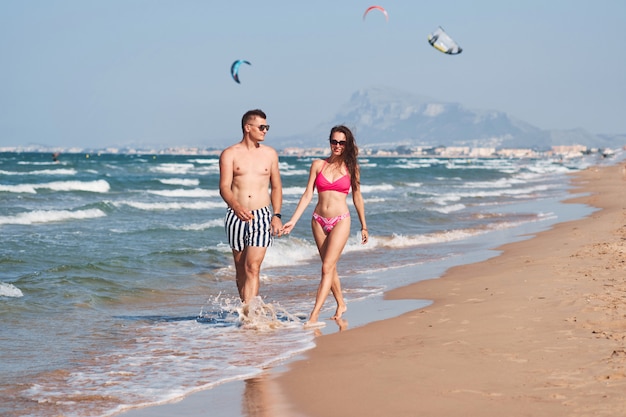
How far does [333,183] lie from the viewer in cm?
748

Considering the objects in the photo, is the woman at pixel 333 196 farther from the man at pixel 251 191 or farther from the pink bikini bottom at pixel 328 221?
the man at pixel 251 191

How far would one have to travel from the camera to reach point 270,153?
7.36m

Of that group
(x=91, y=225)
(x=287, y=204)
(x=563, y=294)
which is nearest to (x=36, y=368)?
(x=563, y=294)

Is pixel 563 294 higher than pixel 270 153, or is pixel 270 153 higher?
pixel 270 153

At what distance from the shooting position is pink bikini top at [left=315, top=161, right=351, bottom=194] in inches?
294

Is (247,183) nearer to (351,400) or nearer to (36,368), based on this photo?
(36,368)

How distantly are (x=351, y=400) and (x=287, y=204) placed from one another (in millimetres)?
24653

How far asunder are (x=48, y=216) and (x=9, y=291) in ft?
43.2

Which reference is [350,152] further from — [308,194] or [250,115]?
[250,115]

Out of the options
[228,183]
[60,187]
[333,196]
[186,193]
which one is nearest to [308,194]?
[333,196]

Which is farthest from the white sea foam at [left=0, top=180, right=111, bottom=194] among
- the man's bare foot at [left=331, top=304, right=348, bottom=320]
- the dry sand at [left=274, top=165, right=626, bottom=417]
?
the dry sand at [left=274, top=165, right=626, bottom=417]

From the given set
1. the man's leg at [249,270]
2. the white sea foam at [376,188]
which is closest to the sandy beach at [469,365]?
the man's leg at [249,270]

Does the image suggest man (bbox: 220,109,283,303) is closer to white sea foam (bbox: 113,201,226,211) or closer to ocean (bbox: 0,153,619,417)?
ocean (bbox: 0,153,619,417)

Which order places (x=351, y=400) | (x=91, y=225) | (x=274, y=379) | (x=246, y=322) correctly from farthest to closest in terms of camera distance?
(x=91, y=225)
(x=246, y=322)
(x=274, y=379)
(x=351, y=400)
